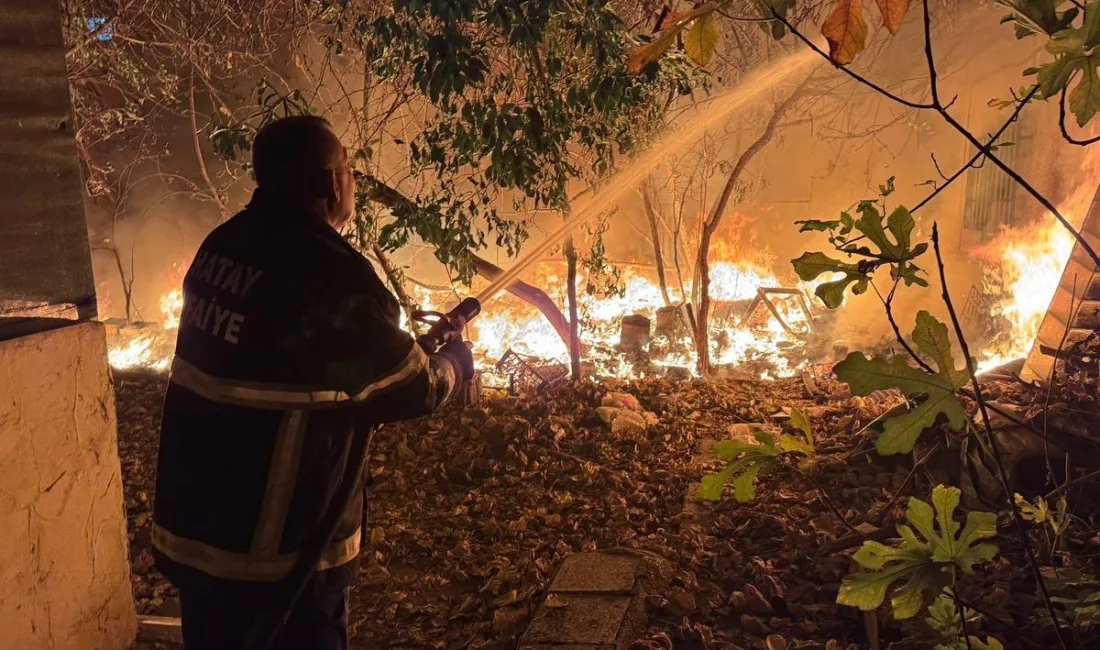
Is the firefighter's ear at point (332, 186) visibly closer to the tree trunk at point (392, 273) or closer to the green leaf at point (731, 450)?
the green leaf at point (731, 450)

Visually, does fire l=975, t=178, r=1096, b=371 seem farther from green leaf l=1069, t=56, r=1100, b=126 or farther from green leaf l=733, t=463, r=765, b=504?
Result: green leaf l=733, t=463, r=765, b=504

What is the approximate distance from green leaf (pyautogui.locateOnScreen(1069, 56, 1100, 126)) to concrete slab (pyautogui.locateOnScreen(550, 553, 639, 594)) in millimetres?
2814

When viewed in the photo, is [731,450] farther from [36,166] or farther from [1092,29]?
[36,166]

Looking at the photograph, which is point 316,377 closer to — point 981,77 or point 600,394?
point 600,394

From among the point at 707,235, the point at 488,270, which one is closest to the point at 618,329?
the point at 707,235

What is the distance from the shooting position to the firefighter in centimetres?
214

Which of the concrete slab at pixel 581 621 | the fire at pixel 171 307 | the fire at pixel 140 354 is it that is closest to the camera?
the concrete slab at pixel 581 621

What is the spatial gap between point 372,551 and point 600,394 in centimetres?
274

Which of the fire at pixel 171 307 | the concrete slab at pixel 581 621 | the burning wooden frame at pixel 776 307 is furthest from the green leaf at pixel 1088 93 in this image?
the fire at pixel 171 307

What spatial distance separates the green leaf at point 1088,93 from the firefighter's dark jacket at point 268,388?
5.70ft

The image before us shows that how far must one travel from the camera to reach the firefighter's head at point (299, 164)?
2.28m

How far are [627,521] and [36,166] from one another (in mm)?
3622

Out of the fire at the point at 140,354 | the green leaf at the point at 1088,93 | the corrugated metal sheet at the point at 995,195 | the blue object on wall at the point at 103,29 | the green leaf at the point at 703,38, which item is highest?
the blue object on wall at the point at 103,29

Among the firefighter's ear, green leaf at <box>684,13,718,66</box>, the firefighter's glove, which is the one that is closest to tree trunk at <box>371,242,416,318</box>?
the firefighter's glove
